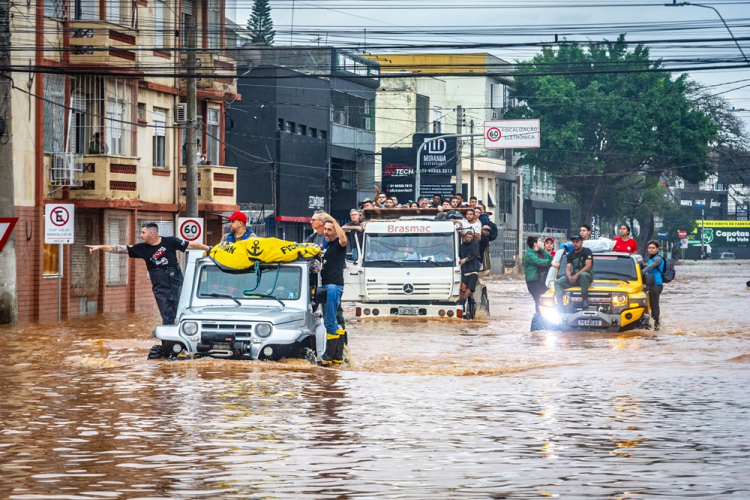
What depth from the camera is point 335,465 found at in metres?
9.43

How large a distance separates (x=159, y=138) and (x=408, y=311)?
14.7 m

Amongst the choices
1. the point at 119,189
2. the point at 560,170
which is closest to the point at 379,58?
the point at 560,170

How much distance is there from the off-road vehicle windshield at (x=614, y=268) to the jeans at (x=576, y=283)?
85 cm

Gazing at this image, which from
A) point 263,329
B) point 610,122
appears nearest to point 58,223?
point 263,329

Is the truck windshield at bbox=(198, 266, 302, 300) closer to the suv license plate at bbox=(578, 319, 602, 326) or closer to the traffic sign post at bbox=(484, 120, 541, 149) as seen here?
the suv license plate at bbox=(578, 319, 602, 326)

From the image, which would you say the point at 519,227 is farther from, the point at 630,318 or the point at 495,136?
the point at 630,318

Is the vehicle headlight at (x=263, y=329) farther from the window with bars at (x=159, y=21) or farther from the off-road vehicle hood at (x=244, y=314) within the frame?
the window with bars at (x=159, y=21)

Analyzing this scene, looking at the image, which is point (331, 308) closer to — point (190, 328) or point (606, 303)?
point (190, 328)

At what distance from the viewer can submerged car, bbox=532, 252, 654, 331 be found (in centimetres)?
2325

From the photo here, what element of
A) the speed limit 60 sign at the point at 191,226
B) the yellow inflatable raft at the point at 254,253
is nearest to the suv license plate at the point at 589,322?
the yellow inflatable raft at the point at 254,253

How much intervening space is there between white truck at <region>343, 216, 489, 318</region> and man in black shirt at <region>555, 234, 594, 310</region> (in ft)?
13.5

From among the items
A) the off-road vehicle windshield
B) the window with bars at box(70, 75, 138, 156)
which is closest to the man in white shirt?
the off-road vehicle windshield

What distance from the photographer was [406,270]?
27266 mm

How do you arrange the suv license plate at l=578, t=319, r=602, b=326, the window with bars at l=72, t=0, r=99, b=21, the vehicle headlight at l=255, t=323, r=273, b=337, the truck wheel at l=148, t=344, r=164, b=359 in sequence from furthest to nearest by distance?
the window with bars at l=72, t=0, r=99, b=21 < the suv license plate at l=578, t=319, r=602, b=326 < the truck wheel at l=148, t=344, r=164, b=359 < the vehicle headlight at l=255, t=323, r=273, b=337
